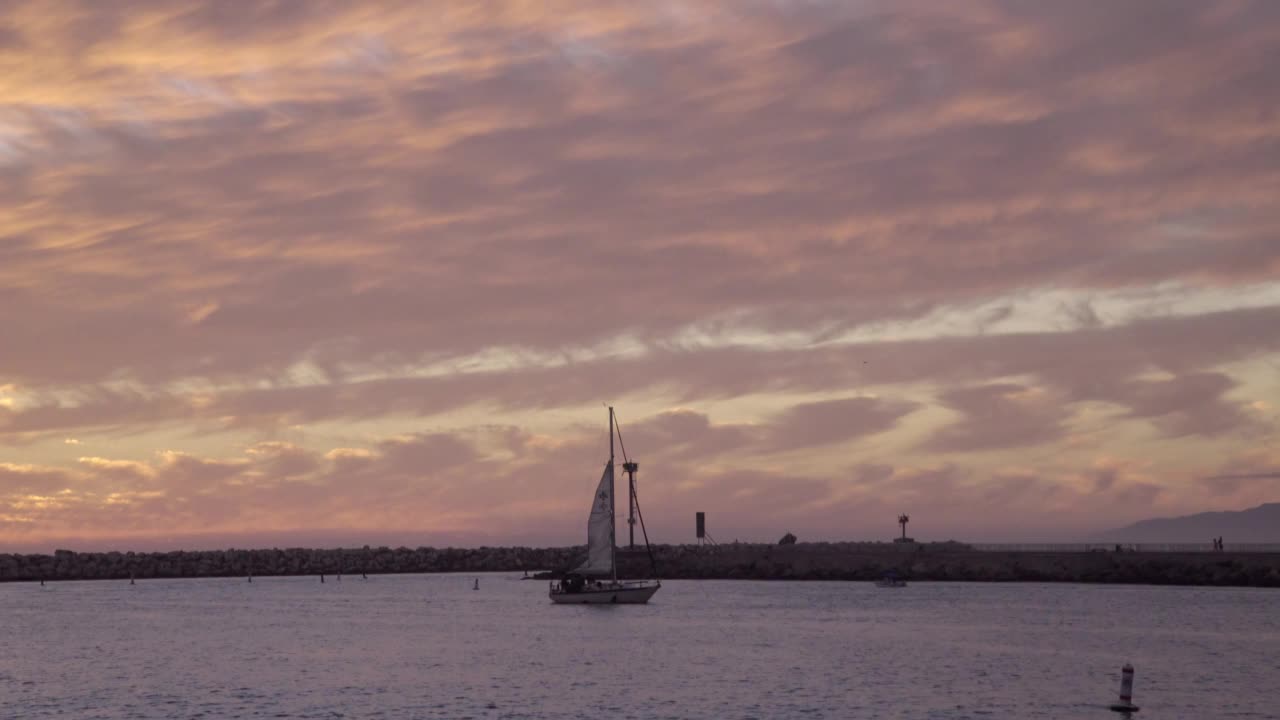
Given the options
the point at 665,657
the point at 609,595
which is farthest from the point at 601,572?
the point at 665,657

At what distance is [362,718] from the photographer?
51.1 m

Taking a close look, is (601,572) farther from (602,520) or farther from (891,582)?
(891,582)

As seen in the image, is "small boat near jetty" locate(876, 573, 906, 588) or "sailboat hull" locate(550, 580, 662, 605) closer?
"sailboat hull" locate(550, 580, 662, 605)

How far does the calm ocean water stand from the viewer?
5462 centimetres

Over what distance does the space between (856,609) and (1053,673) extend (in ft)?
167

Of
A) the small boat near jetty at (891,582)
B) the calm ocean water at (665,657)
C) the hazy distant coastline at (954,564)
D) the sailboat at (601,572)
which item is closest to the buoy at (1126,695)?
the calm ocean water at (665,657)

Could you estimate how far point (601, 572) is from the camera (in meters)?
115

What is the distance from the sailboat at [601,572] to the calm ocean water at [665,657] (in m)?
1.42

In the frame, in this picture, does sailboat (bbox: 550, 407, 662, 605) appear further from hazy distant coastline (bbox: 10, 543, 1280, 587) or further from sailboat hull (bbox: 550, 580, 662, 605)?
hazy distant coastline (bbox: 10, 543, 1280, 587)

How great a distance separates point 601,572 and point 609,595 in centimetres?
358

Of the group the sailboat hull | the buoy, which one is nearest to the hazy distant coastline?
the sailboat hull

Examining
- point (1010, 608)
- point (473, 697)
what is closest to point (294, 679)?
point (473, 697)

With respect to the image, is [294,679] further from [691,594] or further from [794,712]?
[691,594]

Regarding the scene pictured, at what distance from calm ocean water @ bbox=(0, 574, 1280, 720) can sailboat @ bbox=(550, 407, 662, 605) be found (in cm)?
142
